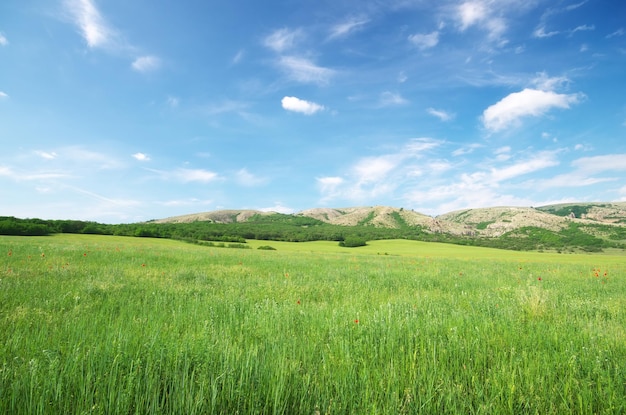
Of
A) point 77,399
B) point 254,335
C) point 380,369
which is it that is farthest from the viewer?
point 254,335

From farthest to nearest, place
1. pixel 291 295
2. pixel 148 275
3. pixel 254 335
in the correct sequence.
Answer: pixel 148 275
pixel 291 295
pixel 254 335

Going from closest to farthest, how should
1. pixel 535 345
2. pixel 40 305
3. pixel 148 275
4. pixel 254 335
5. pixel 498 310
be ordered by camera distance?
pixel 535 345, pixel 254 335, pixel 40 305, pixel 498 310, pixel 148 275

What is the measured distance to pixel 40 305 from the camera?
5.46 meters

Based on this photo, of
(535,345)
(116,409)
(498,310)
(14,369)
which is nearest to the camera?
(116,409)

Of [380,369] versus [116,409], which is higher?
[116,409]

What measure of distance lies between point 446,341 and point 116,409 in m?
→ 3.84

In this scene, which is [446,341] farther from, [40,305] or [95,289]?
[95,289]

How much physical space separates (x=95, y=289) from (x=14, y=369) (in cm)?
535

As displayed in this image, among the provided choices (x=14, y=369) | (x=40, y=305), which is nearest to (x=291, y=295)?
(x=40, y=305)

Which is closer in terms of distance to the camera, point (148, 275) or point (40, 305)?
point (40, 305)

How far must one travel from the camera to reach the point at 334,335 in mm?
4180

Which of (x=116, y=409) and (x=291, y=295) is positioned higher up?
(x=116, y=409)

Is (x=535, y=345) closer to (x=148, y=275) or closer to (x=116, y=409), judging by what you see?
(x=116, y=409)

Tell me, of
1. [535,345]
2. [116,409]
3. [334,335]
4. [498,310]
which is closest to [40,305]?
[116,409]
